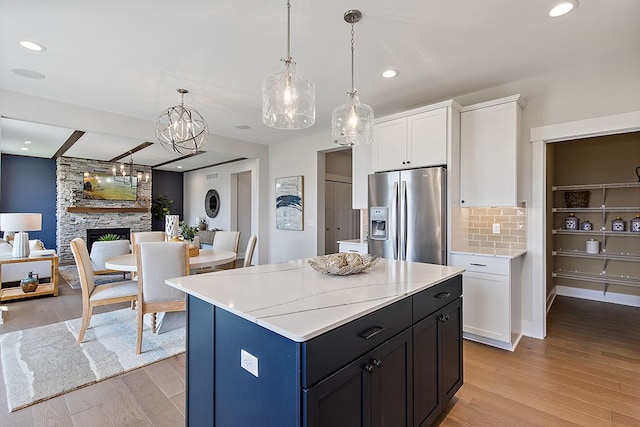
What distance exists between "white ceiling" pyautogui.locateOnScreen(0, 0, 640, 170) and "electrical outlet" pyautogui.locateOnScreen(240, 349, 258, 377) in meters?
2.22

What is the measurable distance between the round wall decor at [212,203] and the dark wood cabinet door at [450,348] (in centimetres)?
789

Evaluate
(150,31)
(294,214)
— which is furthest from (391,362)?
(294,214)

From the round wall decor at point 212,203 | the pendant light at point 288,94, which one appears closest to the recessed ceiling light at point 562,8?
the pendant light at point 288,94

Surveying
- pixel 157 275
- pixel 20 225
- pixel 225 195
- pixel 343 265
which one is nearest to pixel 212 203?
pixel 225 195

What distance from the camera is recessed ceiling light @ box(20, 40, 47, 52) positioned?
2654 millimetres

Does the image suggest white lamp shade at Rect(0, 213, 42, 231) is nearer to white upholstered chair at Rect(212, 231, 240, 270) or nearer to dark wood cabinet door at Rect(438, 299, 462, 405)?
white upholstered chair at Rect(212, 231, 240, 270)

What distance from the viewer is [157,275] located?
288cm

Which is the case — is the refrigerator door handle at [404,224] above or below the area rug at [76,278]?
above

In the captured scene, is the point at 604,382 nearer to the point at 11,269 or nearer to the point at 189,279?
the point at 189,279

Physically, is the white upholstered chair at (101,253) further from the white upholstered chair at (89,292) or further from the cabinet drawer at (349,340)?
the cabinet drawer at (349,340)

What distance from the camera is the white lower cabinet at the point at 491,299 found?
2908 millimetres

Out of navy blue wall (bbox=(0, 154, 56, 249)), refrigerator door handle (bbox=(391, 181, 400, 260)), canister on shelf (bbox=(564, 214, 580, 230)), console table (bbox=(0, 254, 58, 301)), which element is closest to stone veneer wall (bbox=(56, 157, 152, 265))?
navy blue wall (bbox=(0, 154, 56, 249))

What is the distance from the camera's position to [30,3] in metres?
2.17

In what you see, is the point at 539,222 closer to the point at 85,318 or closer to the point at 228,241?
the point at 228,241
